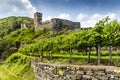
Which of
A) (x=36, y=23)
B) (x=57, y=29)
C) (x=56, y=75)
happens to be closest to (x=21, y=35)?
(x=36, y=23)

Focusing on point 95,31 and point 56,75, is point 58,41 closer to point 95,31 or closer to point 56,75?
point 95,31

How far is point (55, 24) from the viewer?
449 ft

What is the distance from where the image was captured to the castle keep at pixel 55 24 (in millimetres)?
136875

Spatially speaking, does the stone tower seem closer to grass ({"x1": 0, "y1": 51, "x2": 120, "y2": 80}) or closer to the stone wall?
grass ({"x1": 0, "y1": 51, "x2": 120, "y2": 80})

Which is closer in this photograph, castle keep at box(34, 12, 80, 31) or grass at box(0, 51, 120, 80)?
grass at box(0, 51, 120, 80)

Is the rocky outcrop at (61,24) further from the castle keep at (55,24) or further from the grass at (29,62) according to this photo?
the grass at (29,62)

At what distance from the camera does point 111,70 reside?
1471 centimetres

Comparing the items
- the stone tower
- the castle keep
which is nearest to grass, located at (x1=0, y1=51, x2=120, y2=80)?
the castle keep

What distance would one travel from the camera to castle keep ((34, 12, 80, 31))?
13688 centimetres

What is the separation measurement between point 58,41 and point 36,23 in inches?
3536

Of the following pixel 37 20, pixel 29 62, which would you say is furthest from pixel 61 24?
pixel 29 62

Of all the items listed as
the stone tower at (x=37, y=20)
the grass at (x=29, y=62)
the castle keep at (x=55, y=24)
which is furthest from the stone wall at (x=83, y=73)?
the stone tower at (x=37, y=20)

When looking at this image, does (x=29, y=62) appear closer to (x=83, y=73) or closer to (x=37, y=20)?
(x=83, y=73)

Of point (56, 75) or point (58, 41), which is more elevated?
point (58, 41)
